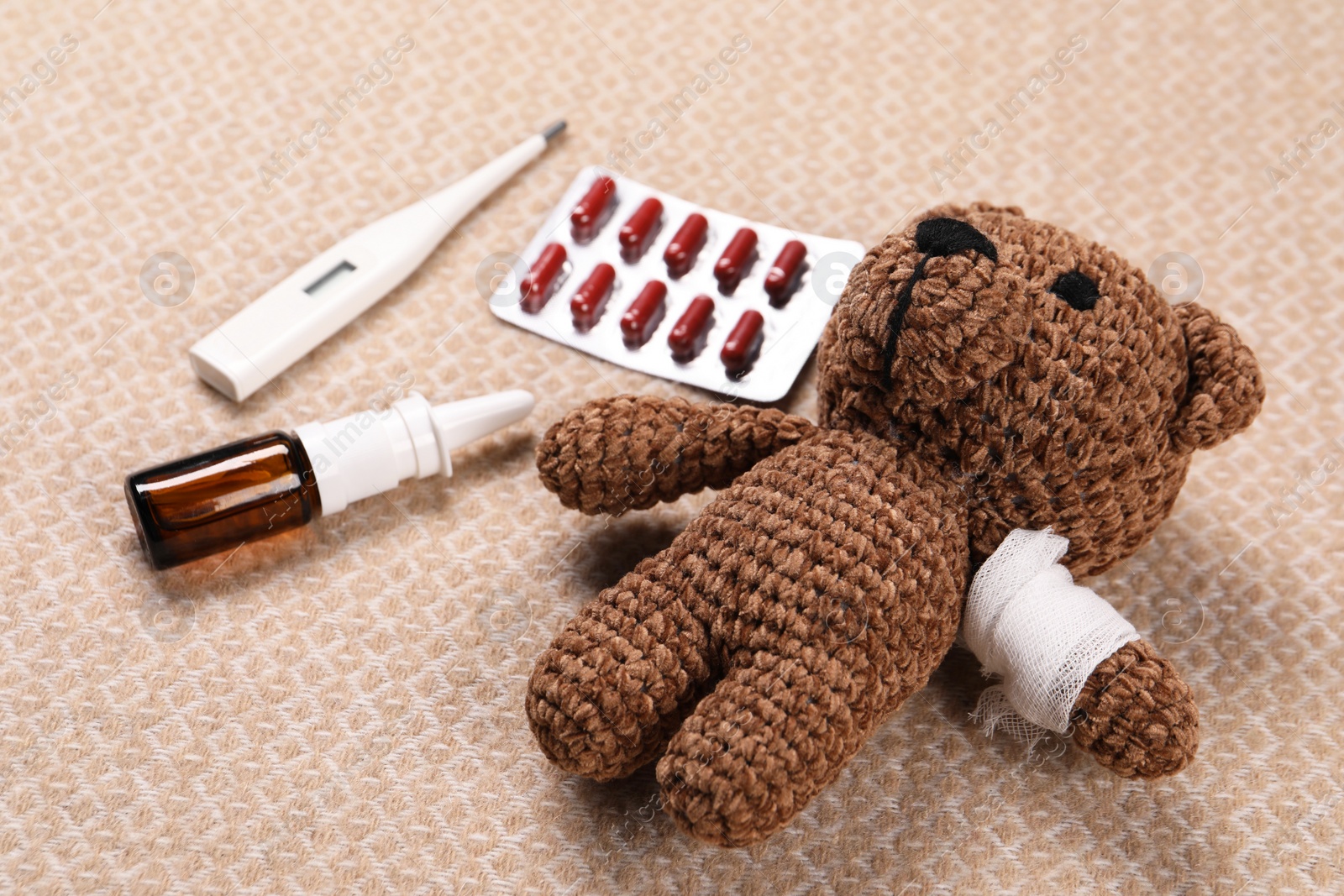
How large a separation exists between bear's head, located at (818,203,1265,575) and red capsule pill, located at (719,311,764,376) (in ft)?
0.41

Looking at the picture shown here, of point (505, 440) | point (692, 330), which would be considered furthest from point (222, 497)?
point (692, 330)

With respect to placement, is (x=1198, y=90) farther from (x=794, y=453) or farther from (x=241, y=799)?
(x=241, y=799)

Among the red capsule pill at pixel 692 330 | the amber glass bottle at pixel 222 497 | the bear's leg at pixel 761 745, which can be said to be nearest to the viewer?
the bear's leg at pixel 761 745

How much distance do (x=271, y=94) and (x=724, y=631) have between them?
489mm

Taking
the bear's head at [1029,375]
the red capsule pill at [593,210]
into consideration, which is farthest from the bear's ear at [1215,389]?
the red capsule pill at [593,210]

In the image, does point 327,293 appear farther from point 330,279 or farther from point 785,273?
point 785,273

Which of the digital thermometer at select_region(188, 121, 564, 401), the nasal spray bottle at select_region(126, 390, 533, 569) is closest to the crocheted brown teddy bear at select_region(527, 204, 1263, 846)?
the nasal spray bottle at select_region(126, 390, 533, 569)

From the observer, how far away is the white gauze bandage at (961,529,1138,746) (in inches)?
18.1

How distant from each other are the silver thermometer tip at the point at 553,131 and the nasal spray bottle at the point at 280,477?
0.75 feet

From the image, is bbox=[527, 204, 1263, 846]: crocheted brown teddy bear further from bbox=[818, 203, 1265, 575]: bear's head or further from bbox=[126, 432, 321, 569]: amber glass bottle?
bbox=[126, 432, 321, 569]: amber glass bottle

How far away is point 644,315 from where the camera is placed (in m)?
0.63

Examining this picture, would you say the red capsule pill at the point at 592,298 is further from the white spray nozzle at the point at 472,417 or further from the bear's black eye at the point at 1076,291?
the bear's black eye at the point at 1076,291

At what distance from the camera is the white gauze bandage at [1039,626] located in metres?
0.46

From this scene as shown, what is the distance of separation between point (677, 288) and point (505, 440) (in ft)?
0.44
